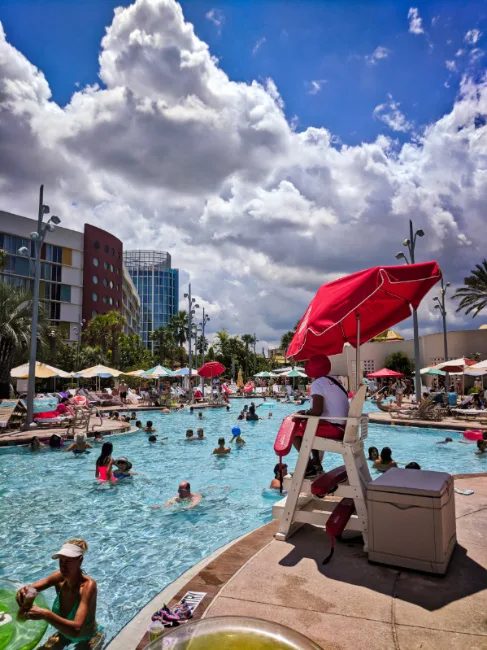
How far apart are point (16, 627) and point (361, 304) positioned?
410 cm

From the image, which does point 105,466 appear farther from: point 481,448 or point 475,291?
point 475,291

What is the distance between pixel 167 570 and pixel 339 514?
294 centimetres

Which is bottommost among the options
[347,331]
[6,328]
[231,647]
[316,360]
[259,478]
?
[259,478]

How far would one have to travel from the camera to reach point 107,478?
33.0 feet

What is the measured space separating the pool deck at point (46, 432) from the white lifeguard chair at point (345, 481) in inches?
498

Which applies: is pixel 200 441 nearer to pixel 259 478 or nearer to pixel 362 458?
pixel 259 478

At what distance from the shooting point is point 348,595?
3.42 m

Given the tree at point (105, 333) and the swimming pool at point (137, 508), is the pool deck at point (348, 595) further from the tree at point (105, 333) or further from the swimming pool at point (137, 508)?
the tree at point (105, 333)

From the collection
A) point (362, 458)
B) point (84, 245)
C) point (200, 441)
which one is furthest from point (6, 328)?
→ point (84, 245)

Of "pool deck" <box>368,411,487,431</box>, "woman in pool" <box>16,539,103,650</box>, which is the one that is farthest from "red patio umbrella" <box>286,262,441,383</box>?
"pool deck" <box>368,411,487,431</box>

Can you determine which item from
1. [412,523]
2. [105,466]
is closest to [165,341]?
[105,466]

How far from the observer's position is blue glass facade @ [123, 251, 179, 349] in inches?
5955

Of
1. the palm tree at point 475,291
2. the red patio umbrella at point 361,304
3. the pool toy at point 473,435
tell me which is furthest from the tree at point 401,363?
the red patio umbrella at point 361,304

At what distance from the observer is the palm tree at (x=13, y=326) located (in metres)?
30.5
